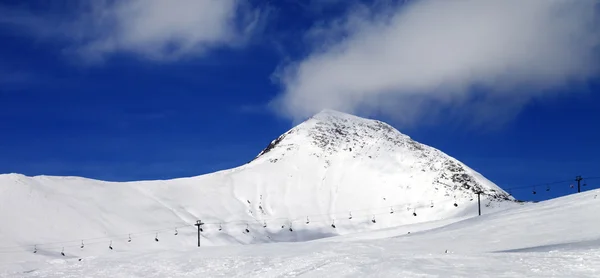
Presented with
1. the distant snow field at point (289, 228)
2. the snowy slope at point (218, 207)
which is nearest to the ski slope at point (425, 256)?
the distant snow field at point (289, 228)

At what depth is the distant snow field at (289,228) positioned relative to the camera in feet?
94.0

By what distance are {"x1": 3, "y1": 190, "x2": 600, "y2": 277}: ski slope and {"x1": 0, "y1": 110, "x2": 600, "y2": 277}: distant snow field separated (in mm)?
98

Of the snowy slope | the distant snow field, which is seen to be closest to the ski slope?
the distant snow field

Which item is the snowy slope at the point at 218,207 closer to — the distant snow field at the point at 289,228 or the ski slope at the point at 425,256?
the distant snow field at the point at 289,228

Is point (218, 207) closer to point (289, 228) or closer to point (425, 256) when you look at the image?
point (289, 228)

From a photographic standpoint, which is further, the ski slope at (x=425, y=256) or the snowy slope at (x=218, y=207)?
the snowy slope at (x=218, y=207)

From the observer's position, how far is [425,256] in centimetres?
2897

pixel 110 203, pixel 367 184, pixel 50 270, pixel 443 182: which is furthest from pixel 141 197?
pixel 50 270

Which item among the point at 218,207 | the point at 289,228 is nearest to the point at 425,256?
the point at 289,228

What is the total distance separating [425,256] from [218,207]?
137478mm

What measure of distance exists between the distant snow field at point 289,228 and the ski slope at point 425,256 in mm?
98

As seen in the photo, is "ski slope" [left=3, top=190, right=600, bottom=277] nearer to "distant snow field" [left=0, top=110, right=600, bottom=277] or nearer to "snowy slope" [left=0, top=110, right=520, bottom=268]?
"distant snow field" [left=0, top=110, right=600, bottom=277]

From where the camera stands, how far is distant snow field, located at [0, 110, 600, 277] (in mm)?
28641

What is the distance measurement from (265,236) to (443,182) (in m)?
65.6
